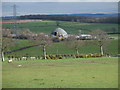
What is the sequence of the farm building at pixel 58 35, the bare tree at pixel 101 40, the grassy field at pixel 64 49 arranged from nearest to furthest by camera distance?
the bare tree at pixel 101 40
the grassy field at pixel 64 49
the farm building at pixel 58 35

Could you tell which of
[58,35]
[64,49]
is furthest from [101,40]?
[58,35]

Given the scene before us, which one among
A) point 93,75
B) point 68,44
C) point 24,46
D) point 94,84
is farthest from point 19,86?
point 24,46

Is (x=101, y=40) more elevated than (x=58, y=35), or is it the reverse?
(x=58, y=35)

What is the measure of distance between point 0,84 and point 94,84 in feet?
17.4

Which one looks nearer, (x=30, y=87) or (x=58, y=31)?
(x=30, y=87)

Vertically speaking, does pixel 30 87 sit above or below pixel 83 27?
below

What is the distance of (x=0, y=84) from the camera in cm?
2336

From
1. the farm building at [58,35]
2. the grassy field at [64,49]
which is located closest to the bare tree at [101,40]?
the grassy field at [64,49]

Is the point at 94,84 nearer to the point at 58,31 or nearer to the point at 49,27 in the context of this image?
the point at 58,31

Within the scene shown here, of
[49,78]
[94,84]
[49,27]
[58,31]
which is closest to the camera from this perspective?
[94,84]

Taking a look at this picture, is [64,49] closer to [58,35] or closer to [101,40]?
[101,40]

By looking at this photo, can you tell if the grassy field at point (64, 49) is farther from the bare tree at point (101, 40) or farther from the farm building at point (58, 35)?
the farm building at point (58, 35)

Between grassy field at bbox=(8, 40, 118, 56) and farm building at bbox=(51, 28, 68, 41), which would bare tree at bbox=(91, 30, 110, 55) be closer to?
grassy field at bbox=(8, 40, 118, 56)

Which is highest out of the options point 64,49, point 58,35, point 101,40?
point 58,35
